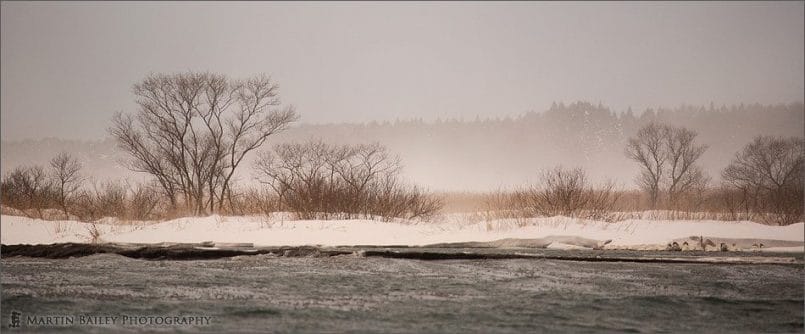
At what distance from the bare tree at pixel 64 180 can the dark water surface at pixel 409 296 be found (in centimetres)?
1670

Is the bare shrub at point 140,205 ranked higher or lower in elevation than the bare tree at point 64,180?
lower

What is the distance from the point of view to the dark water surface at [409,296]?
6.47m

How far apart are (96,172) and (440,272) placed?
91012 mm

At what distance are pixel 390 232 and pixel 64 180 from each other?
59.2 ft

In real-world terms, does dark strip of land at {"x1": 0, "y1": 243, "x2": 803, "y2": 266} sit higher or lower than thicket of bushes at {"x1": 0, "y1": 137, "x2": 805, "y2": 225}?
lower

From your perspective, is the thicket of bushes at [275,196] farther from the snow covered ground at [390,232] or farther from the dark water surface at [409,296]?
the dark water surface at [409,296]

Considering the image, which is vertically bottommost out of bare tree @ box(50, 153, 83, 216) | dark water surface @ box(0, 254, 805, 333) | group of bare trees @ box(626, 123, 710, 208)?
dark water surface @ box(0, 254, 805, 333)

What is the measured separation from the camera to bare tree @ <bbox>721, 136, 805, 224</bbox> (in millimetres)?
23375

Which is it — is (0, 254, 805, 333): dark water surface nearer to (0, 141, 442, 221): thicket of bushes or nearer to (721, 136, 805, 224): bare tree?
(0, 141, 442, 221): thicket of bushes

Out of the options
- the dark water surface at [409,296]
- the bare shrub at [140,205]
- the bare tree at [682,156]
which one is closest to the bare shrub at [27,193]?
the bare shrub at [140,205]

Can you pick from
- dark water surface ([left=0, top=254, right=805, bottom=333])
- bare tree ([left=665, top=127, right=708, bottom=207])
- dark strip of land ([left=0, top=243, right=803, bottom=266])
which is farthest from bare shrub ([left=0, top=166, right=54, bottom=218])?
bare tree ([left=665, top=127, right=708, bottom=207])

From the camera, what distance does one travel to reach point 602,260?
13.3 metres

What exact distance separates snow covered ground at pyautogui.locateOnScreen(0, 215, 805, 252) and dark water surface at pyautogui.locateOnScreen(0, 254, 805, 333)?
5701mm

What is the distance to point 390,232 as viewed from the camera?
1923cm
